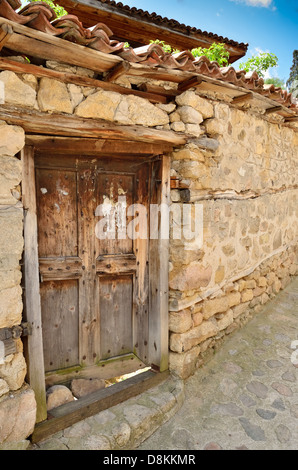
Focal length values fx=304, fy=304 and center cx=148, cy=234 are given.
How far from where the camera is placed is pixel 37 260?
203cm

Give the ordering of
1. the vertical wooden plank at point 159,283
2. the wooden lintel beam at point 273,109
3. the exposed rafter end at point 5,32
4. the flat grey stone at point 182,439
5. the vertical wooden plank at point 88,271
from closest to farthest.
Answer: the exposed rafter end at point 5,32 → the flat grey stone at point 182,439 → the vertical wooden plank at point 88,271 → the vertical wooden plank at point 159,283 → the wooden lintel beam at point 273,109

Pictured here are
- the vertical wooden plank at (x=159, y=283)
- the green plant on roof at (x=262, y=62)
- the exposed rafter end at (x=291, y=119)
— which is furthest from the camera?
the green plant on roof at (x=262, y=62)

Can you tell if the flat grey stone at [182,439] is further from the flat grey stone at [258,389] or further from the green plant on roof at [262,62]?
the green plant on roof at [262,62]

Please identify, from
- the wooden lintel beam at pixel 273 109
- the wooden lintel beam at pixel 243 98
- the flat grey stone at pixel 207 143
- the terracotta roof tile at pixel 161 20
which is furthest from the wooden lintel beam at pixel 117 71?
the terracotta roof tile at pixel 161 20

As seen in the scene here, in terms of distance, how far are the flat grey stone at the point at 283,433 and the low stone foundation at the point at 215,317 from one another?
32.3 inches

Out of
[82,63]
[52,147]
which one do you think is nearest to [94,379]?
[52,147]

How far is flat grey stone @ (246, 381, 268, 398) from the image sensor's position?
8.77ft

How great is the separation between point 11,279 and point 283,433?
2.24 m

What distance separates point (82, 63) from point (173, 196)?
1.23m

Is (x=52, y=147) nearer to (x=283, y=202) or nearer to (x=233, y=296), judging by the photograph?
(x=233, y=296)

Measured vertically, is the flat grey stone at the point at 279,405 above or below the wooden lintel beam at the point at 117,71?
below

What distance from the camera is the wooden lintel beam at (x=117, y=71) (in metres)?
1.87

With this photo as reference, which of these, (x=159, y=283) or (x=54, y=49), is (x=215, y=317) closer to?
(x=159, y=283)

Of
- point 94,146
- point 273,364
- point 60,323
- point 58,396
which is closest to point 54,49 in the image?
point 94,146
